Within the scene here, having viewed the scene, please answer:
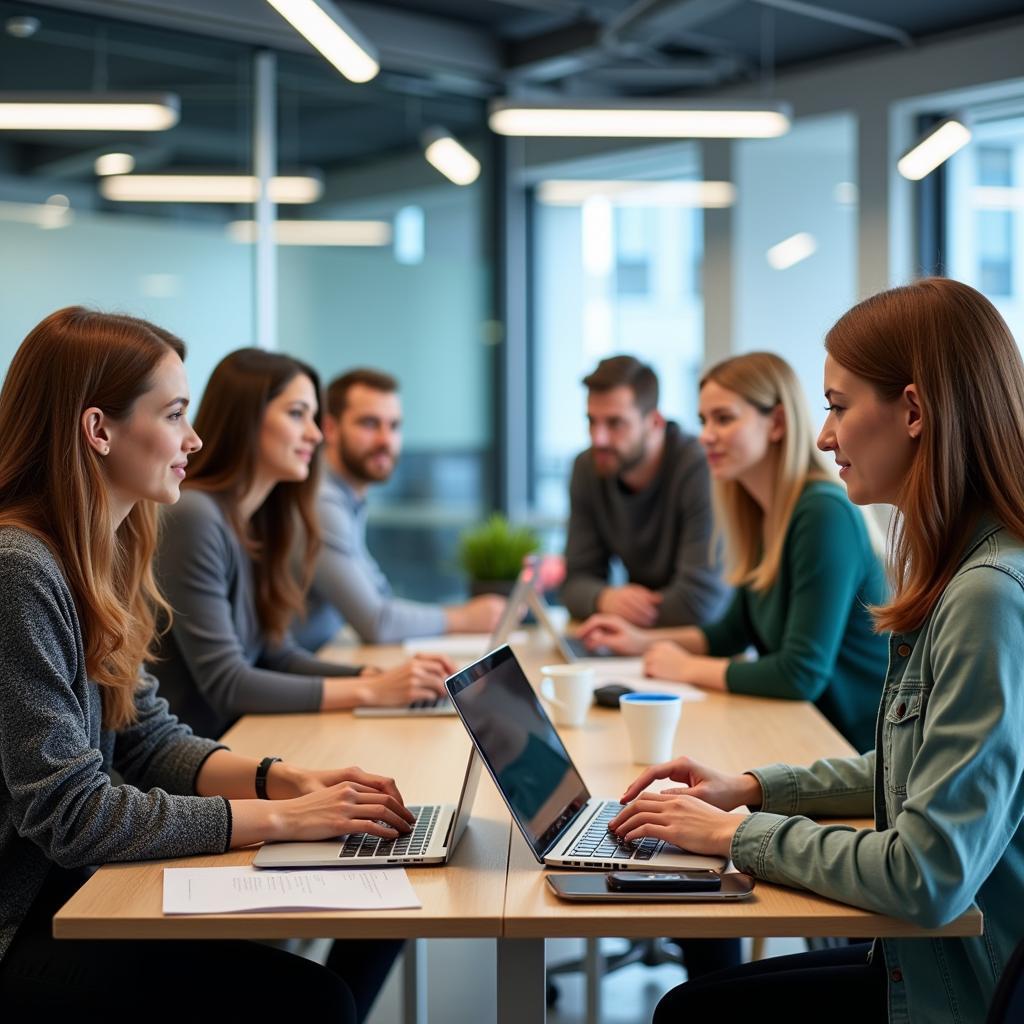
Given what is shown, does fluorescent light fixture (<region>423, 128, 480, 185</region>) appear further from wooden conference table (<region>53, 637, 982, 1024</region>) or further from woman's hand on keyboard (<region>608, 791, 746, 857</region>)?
woman's hand on keyboard (<region>608, 791, 746, 857</region>)

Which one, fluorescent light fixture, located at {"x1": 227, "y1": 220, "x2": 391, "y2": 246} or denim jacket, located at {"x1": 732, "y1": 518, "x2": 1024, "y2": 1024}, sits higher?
fluorescent light fixture, located at {"x1": 227, "y1": 220, "x2": 391, "y2": 246}

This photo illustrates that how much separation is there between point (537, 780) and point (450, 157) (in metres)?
4.01

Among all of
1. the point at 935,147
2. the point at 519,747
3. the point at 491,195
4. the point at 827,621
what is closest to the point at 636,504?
the point at 827,621

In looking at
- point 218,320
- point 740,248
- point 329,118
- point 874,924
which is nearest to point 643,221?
point 740,248

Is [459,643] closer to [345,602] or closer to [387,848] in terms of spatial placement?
[345,602]

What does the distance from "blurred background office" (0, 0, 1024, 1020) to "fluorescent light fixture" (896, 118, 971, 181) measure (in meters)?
0.02

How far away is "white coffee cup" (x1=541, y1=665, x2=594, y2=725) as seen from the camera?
7.43 feet

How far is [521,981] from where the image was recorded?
1.41 meters

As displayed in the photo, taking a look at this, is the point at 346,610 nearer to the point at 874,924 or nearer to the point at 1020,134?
the point at 874,924

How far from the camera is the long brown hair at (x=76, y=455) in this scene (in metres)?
1.64

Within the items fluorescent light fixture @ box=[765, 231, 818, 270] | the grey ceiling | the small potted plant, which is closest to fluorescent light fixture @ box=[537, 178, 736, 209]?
fluorescent light fixture @ box=[765, 231, 818, 270]

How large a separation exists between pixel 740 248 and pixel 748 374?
276 cm

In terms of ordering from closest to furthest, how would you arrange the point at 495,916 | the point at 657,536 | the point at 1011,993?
the point at 1011,993 → the point at 495,916 → the point at 657,536

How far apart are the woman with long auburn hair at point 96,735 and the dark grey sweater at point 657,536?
1742mm
